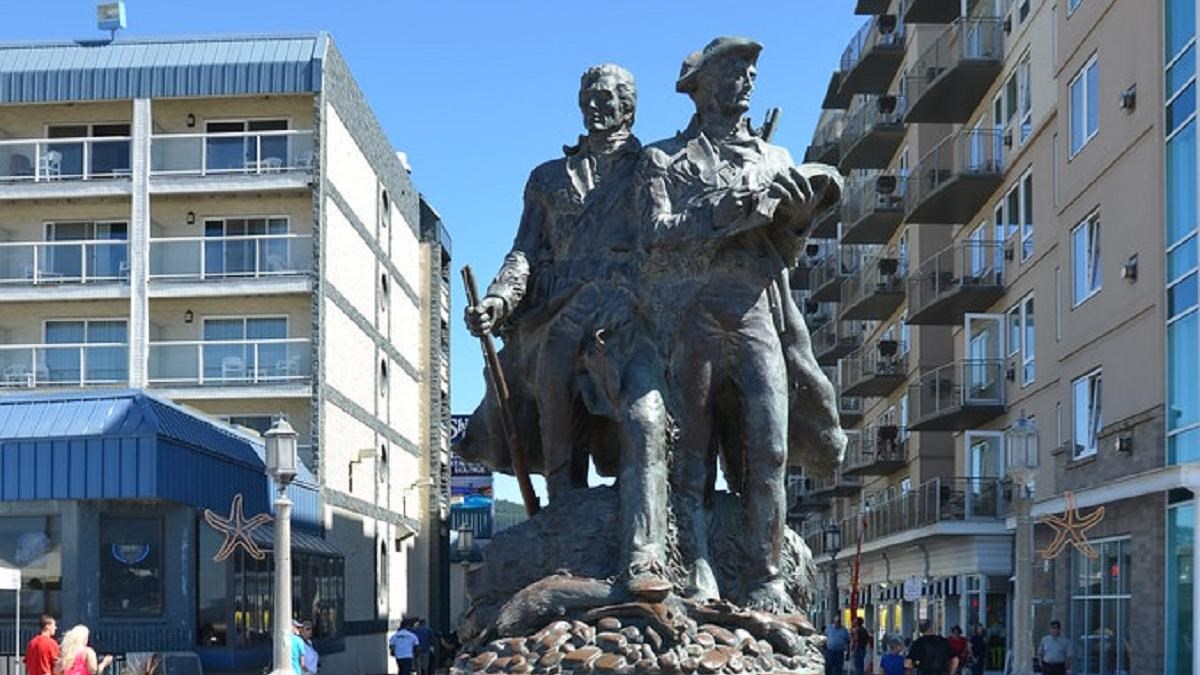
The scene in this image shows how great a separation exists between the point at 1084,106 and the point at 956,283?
11.4 meters

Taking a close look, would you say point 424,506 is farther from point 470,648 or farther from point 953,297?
point 470,648

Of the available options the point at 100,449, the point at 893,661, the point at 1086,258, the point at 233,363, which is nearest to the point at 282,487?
the point at 893,661

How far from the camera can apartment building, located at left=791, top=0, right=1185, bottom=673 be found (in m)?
30.3

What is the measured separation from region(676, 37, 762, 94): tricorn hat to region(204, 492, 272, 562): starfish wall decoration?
25.6m

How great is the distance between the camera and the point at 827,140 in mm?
72125

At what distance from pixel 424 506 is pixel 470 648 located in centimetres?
6105

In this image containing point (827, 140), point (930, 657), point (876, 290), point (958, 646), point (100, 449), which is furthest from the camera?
point (827, 140)

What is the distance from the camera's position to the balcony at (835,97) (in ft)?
216

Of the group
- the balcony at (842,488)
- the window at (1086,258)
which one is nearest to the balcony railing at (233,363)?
the window at (1086,258)

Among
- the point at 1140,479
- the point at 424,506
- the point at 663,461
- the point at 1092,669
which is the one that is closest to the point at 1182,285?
the point at 1140,479

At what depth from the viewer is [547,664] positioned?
7.38 m

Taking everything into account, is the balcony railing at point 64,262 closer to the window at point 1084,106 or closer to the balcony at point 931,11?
the balcony at point 931,11

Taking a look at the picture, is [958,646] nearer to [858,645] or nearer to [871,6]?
[858,645]

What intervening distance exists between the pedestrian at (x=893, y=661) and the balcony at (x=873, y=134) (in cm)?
2912
